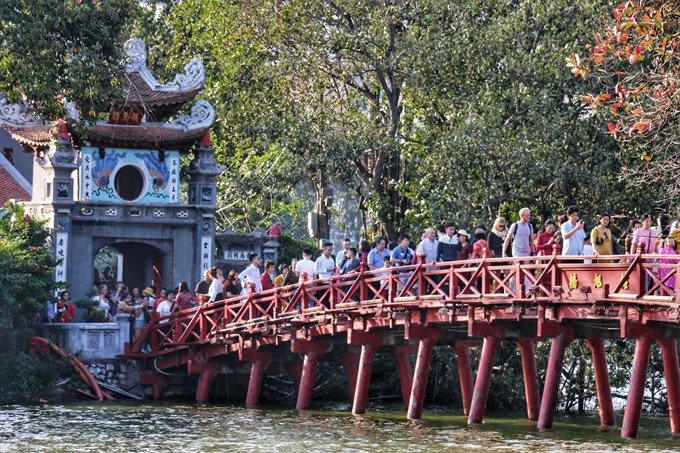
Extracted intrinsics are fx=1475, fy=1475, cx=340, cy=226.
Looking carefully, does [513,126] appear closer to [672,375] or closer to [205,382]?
[205,382]

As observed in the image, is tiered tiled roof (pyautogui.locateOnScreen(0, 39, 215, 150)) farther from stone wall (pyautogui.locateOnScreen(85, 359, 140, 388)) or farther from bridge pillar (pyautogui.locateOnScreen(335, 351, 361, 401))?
bridge pillar (pyautogui.locateOnScreen(335, 351, 361, 401))

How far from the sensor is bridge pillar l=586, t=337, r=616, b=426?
26.2 meters

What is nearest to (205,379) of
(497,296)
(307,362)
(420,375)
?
(307,362)

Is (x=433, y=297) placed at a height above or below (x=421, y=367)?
above

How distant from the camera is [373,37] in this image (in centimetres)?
3809

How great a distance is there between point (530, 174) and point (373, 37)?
285 inches

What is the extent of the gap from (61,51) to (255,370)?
9.62m

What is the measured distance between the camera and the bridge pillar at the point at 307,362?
2903 cm

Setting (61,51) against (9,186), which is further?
(9,186)

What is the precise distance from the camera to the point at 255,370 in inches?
1214

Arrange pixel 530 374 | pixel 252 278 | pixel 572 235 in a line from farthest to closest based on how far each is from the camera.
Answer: pixel 252 278, pixel 530 374, pixel 572 235

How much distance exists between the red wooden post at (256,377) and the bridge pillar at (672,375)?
951cm

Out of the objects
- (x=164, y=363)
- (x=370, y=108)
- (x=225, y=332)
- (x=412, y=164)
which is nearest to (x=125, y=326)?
(x=164, y=363)

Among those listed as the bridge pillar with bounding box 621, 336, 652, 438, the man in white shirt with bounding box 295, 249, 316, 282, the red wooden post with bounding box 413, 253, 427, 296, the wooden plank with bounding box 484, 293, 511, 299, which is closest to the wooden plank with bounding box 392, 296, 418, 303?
the red wooden post with bounding box 413, 253, 427, 296
